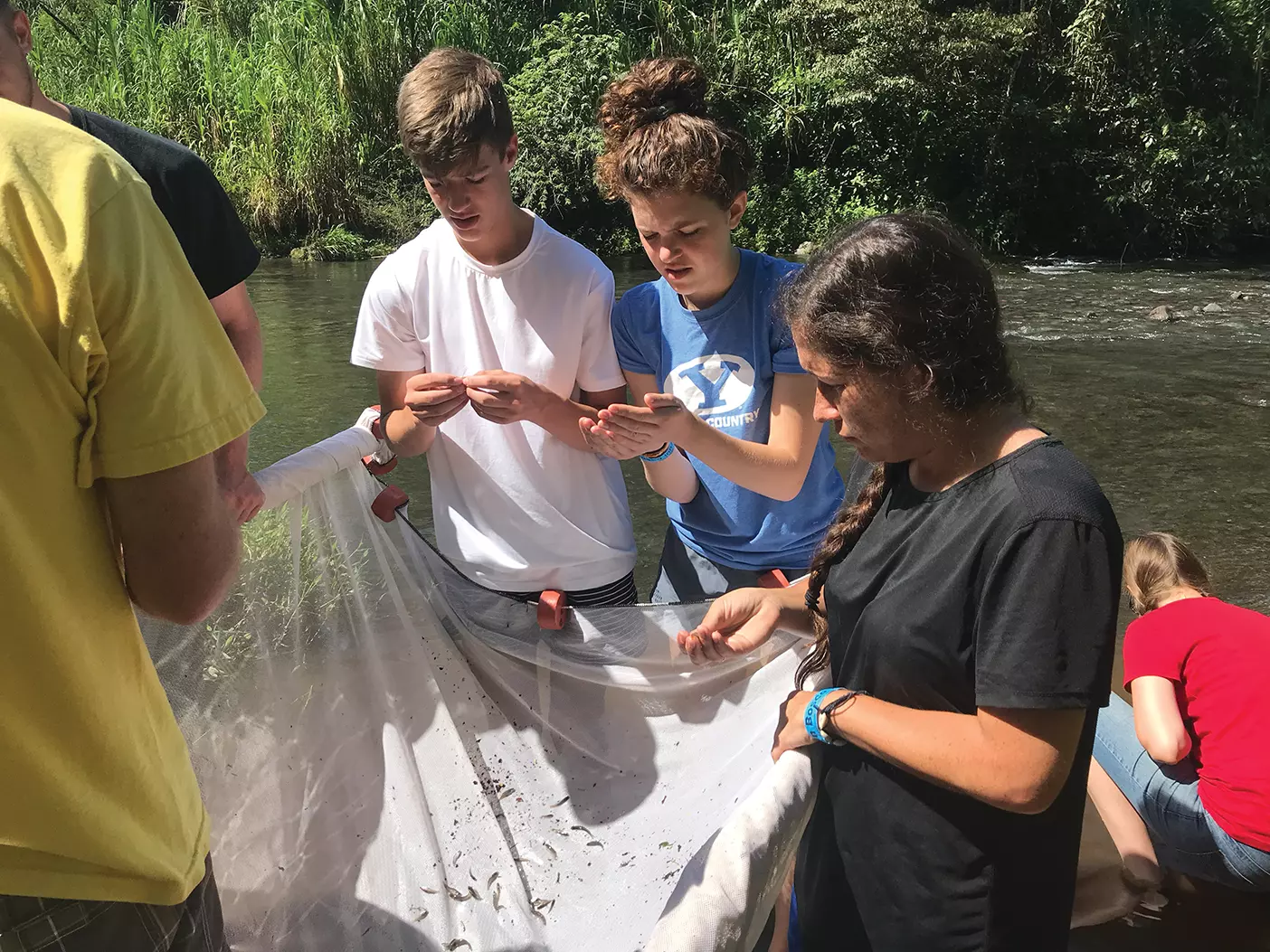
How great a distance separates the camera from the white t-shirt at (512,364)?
217 centimetres

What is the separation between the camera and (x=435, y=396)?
1994 millimetres

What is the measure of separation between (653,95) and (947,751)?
1396 millimetres

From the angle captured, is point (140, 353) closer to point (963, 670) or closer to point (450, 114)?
point (963, 670)

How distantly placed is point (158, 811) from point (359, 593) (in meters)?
1.06

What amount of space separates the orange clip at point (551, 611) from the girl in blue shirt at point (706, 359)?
13.0 inches

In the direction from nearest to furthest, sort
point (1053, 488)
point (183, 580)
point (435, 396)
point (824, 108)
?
point (183, 580)
point (1053, 488)
point (435, 396)
point (824, 108)

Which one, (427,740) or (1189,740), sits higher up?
(427,740)

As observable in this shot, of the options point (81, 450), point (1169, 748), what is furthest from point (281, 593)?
point (1169, 748)

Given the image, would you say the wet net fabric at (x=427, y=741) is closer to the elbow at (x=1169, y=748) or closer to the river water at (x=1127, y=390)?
the elbow at (x=1169, y=748)

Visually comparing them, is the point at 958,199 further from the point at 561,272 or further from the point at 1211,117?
the point at 561,272

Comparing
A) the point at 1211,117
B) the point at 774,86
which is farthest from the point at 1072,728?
the point at 1211,117

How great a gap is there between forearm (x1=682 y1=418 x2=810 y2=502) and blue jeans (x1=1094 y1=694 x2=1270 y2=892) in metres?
0.96

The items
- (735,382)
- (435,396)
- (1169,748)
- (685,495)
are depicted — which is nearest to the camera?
(435,396)

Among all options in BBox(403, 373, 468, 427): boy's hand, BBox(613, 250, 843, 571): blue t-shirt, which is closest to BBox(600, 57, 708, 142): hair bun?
BBox(613, 250, 843, 571): blue t-shirt
